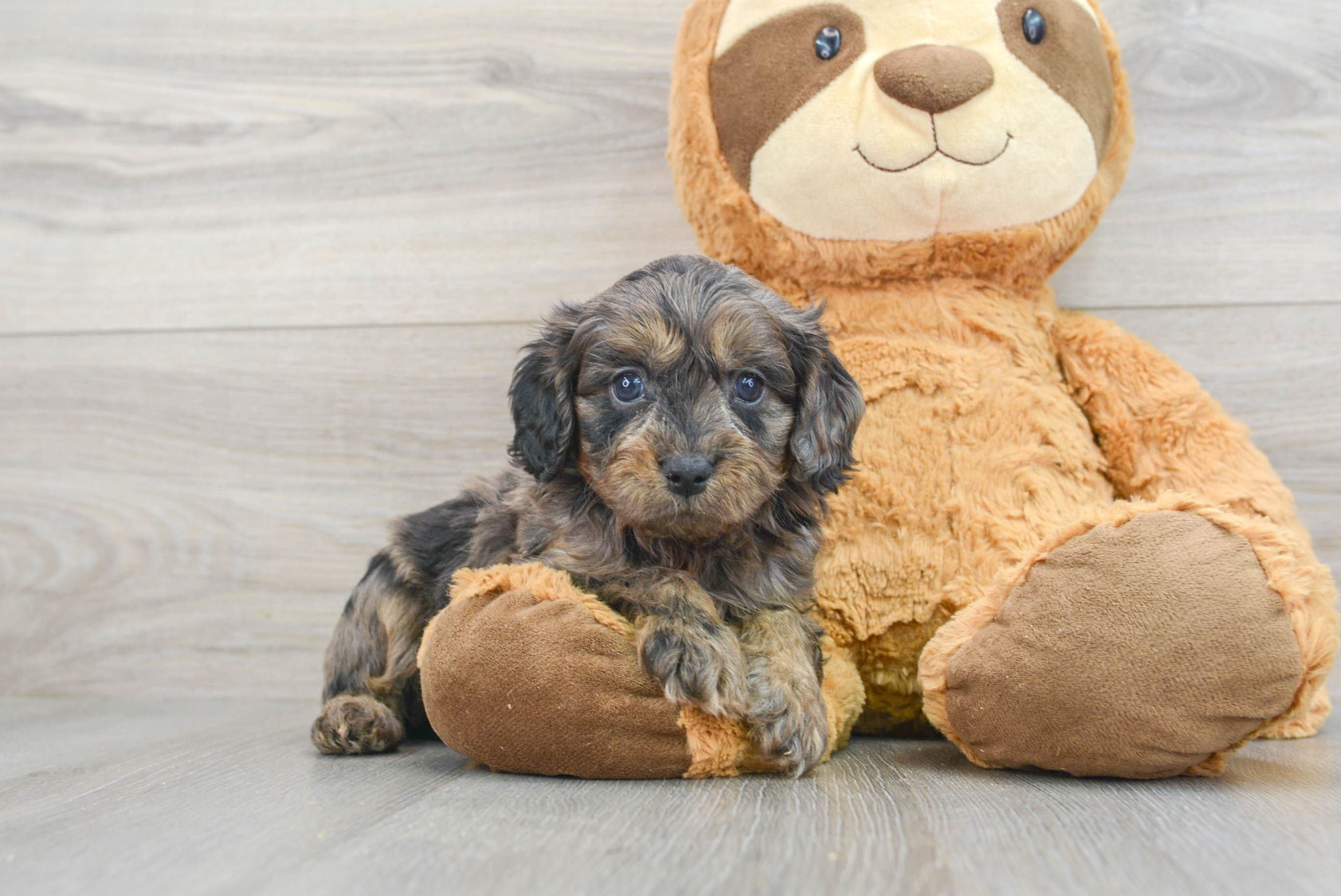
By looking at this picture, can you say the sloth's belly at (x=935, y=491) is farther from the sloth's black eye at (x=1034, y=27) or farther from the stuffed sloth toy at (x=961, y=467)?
the sloth's black eye at (x=1034, y=27)

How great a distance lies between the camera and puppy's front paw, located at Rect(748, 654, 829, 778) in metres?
1.55

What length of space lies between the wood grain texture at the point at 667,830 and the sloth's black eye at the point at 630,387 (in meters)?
0.58

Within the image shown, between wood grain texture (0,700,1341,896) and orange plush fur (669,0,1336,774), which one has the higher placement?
orange plush fur (669,0,1336,774)

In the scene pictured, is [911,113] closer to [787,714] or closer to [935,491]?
[935,491]

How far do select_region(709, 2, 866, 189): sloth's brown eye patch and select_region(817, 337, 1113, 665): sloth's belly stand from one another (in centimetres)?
46

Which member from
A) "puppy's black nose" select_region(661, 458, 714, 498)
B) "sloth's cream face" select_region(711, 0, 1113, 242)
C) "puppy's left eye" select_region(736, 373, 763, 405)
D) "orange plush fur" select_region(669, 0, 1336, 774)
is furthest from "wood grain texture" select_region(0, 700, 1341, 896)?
"sloth's cream face" select_region(711, 0, 1113, 242)

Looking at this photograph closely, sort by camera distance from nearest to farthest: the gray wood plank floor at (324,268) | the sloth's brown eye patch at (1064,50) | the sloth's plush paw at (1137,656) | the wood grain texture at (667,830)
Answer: the wood grain texture at (667,830)
the sloth's plush paw at (1137,656)
the sloth's brown eye patch at (1064,50)
the gray wood plank floor at (324,268)

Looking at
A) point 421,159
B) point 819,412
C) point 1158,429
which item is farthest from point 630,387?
point 421,159

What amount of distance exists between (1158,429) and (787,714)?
980 mm

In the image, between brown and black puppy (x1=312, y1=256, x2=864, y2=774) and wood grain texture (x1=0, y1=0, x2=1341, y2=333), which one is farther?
wood grain texture (x1=0, y1=0, x2=1341, y2=333)

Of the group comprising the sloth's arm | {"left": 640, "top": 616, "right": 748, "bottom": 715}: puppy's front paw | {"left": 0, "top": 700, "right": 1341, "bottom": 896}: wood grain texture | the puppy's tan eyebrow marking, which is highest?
the puppy's tan eyebrow marking

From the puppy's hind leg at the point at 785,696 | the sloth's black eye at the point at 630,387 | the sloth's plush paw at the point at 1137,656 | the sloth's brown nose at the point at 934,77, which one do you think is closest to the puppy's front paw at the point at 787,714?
the puppy's hind leg at the point at 785,696

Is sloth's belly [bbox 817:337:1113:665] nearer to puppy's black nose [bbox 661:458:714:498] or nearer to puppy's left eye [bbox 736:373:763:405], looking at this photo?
puppy's left eye [bbox 736:373:763:405]

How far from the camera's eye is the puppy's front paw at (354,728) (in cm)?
194
